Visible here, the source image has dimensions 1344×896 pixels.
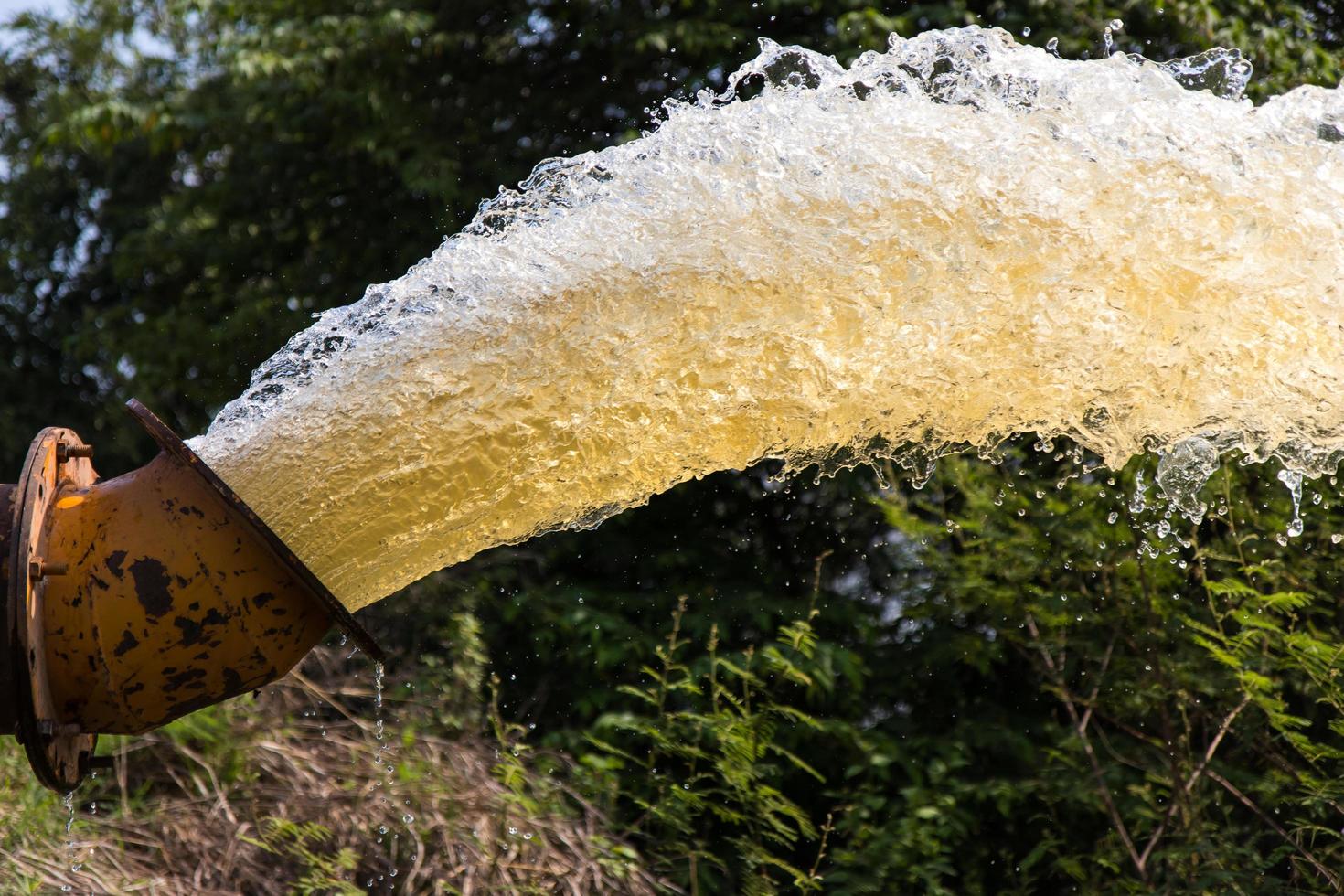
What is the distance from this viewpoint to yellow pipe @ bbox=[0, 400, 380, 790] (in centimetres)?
186

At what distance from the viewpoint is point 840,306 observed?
7.78 feet

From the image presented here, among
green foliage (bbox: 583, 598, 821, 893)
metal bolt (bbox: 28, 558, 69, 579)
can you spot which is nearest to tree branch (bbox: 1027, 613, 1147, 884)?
green foliage (bbox: 583, 598, 821, 893)

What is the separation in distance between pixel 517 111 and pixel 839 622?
287 centimetres

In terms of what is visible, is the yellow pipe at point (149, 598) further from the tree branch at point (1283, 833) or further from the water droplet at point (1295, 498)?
the tree branch at point (1283, 833)

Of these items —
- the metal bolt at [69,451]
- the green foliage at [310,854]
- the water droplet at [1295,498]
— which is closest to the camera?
the metal bolt at [69,451]

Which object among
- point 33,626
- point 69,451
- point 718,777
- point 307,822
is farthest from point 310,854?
point 33,626

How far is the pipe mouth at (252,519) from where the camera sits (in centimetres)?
183

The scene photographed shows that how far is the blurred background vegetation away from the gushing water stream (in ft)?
1.86

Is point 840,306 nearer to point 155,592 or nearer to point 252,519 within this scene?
point 252,519

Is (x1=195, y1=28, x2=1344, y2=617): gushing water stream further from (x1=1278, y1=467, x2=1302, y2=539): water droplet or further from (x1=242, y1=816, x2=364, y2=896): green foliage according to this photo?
(x1=242, y1=816, x2=364, y2=896): green foliage

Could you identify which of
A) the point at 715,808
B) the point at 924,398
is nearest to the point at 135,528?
the point at 924,398

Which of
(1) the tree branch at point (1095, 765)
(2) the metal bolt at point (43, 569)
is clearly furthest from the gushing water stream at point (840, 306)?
(1) the tree branch at point (1095, 765)

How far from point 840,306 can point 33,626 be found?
1.33 m

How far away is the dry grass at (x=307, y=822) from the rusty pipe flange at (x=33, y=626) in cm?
161
